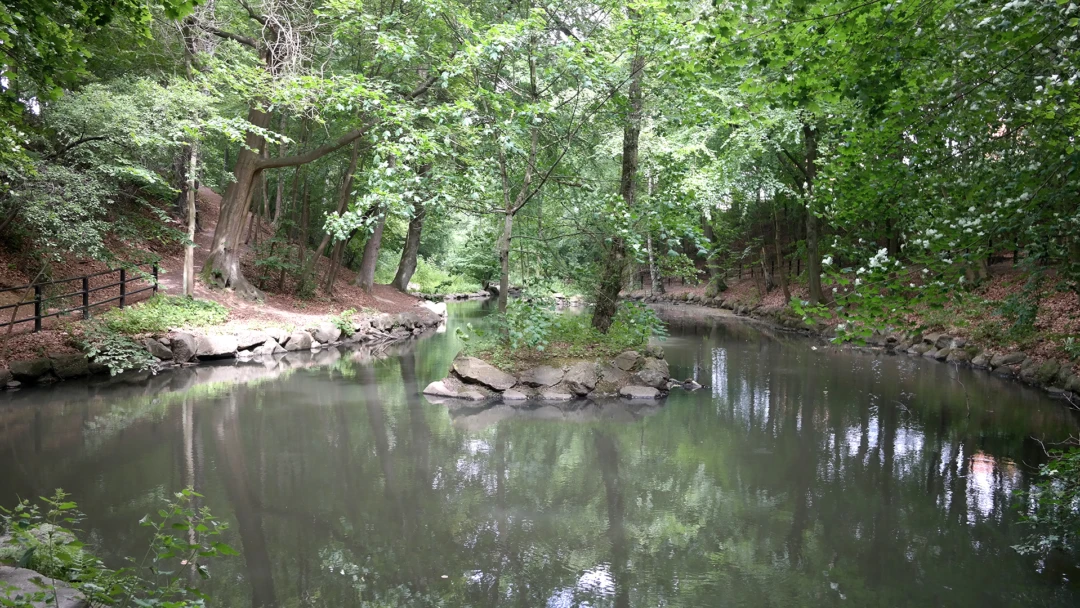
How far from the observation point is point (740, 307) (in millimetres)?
26812

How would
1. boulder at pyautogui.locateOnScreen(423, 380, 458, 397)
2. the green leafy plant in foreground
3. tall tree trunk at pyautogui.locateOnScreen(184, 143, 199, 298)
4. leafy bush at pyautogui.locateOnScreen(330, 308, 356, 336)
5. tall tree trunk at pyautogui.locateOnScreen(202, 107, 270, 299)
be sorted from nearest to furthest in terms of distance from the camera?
the green leafy plant in foreground
boulder at pyautogui.locateOnScreen(423, 380, 458, 397)
tall tree trunk at pyautogui.locateOnScreen(184, 143, 199, 298)
tall tree trunk at pyautogui.locateOnScreen(202, 107, 270, 299)
leafy bush at pyautogui.locateOnScreen(330, 308, 356, 336)

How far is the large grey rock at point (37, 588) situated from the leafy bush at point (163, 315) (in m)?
9.56

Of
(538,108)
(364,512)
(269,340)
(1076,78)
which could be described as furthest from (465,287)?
(1076,78)

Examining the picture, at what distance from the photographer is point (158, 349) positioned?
39.5 feet

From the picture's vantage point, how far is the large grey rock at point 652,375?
11.1 meters

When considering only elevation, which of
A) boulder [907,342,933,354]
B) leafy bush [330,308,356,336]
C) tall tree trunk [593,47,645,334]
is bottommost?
boulder [907,342,933,354]

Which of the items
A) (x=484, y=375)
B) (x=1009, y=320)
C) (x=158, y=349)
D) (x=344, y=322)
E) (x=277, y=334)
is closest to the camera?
(x=484, y=375)

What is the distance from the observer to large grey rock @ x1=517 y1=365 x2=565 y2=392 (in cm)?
1077

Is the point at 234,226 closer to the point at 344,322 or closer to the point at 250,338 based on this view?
the point at 344,322

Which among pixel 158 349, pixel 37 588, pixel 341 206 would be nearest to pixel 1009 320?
pixel 37 588

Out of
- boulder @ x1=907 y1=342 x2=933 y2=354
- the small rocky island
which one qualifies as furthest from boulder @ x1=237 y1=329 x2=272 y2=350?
boulder @ x1=907 y1=342 x2=933 y2=354

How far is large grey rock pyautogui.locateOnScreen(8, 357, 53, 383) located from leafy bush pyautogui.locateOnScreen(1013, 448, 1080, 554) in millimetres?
12256

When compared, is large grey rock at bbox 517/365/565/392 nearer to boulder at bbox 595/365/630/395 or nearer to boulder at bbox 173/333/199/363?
boulder at bbox 595/365/630/395

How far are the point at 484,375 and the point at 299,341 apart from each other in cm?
653
